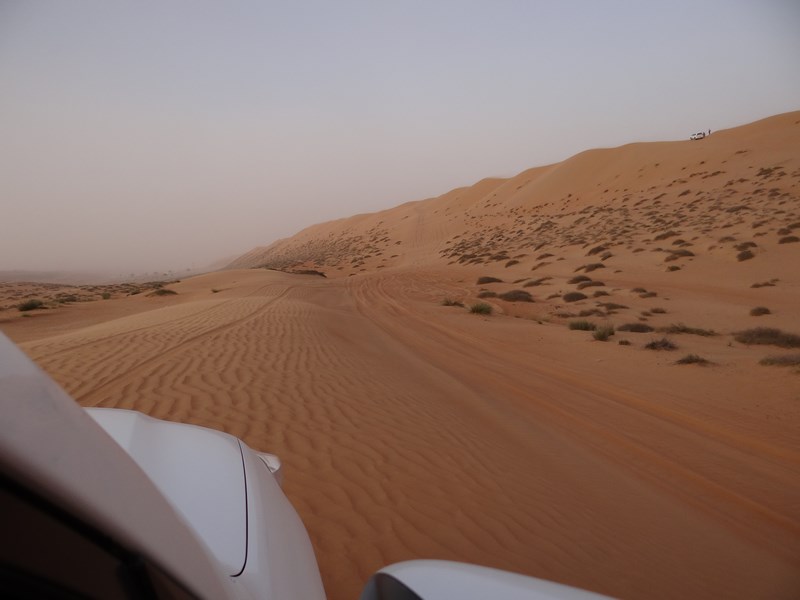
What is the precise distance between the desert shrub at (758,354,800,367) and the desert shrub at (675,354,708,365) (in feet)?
2.84

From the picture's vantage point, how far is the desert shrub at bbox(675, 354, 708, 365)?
28.5ft

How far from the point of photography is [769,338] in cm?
1009

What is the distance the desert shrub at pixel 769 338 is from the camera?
9680 mm

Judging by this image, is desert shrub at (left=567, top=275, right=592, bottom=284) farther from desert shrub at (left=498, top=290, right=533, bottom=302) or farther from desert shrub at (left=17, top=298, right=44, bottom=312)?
desert shrub at (left=17, top=298, right=44, bottom=312)

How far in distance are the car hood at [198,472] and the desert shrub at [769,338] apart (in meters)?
11.5

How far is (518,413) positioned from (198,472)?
5.83 metres

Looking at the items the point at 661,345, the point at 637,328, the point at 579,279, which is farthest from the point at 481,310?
the point at 579,279

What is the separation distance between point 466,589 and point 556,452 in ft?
14.5

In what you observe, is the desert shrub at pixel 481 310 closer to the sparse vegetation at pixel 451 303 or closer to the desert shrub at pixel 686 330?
the sparse vegetation at pixel 451 303

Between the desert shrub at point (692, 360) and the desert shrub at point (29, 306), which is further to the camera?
the desert shrub at point (29, 306)

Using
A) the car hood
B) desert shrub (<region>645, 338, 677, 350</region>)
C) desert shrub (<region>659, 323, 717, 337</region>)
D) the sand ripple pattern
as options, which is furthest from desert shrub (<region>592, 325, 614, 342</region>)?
the car hood

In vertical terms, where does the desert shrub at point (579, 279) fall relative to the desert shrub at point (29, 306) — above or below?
below

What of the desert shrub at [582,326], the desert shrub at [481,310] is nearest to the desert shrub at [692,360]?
the desert shrub at [582,326]

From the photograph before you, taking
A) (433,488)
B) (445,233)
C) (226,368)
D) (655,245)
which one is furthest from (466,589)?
(445,233)
